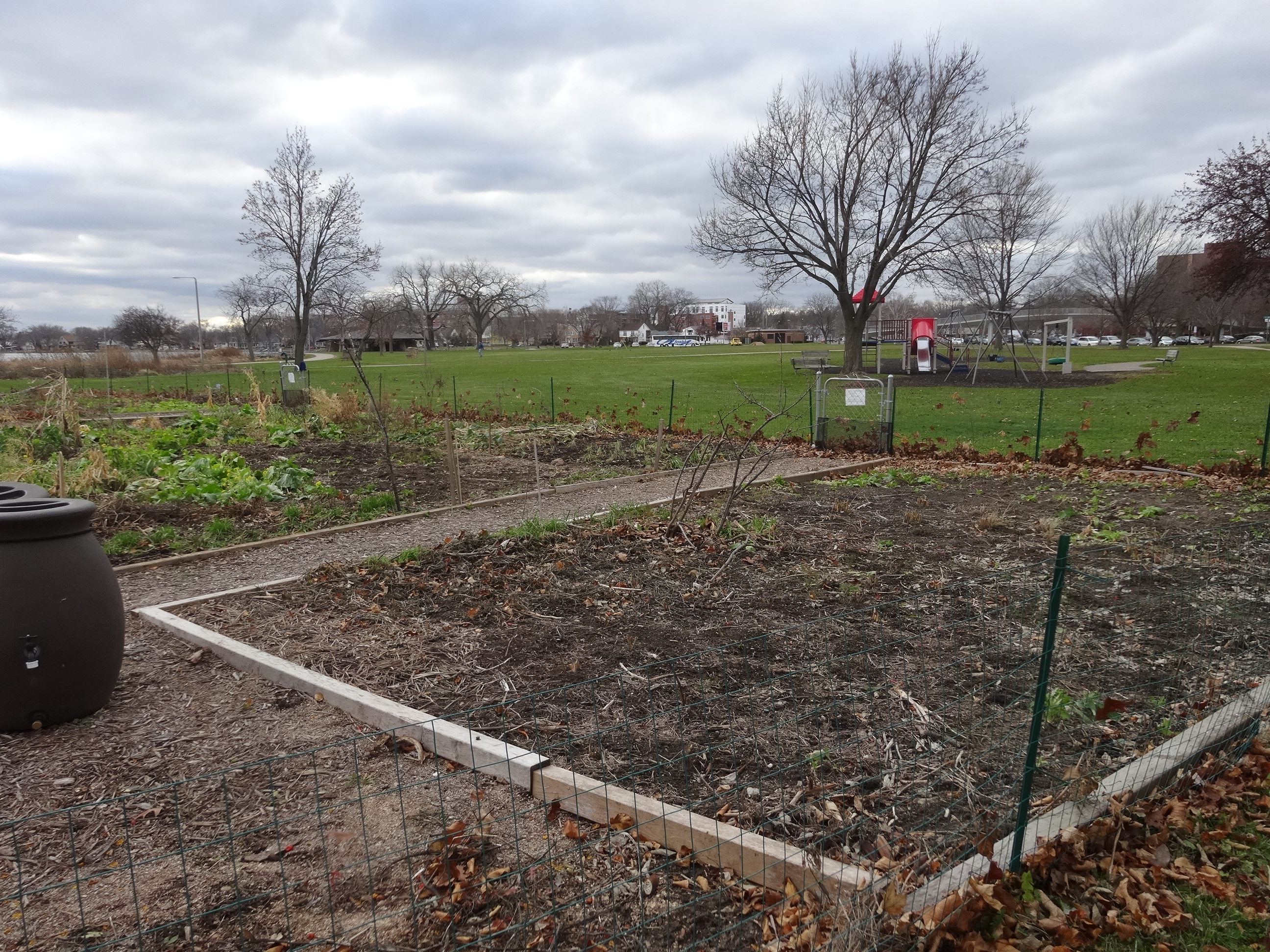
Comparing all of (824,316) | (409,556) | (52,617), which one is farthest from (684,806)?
(824,316)

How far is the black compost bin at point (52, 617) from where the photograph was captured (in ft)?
12.6

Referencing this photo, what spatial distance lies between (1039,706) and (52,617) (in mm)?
4591

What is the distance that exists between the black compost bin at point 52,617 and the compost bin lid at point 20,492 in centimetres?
50

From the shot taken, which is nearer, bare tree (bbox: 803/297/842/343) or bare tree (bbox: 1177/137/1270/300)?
bare tree (bbox: 1177/137/1270/300)

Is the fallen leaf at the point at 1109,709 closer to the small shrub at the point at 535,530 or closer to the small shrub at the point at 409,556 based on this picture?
the small shrub at the point at 535,530

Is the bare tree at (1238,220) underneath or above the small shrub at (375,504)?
above

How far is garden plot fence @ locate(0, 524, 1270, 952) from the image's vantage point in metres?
2.71

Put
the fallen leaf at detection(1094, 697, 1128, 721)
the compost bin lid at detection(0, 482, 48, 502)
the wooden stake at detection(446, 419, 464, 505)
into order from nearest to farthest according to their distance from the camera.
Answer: the fallen leaf at detection(1094, 697, 1128, 721)
the compost bin lid at detection(0, 482, 48, 502)
the wooden stake at detection(446, 419, 464, 505)

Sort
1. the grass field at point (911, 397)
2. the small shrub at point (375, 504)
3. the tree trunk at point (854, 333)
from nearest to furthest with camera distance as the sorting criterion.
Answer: the small shrub at point (375, 504) → the grass field at point (911, 397) → the tree trunk at point (854, 333)

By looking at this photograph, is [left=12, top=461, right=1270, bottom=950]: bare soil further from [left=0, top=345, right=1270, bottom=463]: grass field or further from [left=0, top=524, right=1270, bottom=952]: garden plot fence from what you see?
[left=0, top=345, right=1270, bottom=463]: grass field

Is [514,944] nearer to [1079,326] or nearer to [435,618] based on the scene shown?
[435,618]

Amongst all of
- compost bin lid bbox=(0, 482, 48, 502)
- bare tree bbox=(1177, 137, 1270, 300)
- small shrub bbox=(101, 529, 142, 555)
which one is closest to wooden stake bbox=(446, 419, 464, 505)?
small shrub bbox=(101, 529, 142, 555)

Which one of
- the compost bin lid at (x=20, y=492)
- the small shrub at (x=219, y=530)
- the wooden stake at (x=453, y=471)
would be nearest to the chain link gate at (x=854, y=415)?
the wooden stake at (x=453, y=471)

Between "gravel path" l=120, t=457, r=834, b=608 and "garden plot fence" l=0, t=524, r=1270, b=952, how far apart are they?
134 inches
